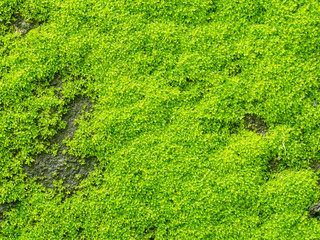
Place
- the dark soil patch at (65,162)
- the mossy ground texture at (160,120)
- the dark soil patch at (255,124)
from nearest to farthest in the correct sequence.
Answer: the mossy ground texture at (160,120), the dark soil patch at (255,124), the dark soil patch at (65,162)

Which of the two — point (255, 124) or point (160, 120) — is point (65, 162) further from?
point (255, 124)

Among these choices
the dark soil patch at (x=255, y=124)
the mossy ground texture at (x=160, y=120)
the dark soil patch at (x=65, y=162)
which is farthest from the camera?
the dark soil patch at (x=65, y=162)

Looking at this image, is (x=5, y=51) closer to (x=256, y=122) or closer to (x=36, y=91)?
(x=36, y=91)

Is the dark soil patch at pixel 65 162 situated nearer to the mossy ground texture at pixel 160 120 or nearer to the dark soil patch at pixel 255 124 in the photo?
the mossy ground texture at pixel 160 120

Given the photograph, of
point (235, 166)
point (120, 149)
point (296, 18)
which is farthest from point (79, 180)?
point (296, 18)

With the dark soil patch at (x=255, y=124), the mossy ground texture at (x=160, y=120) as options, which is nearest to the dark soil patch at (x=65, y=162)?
the mossy ground texture at (x=160, y=120)

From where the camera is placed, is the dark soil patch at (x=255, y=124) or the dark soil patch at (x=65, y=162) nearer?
the dark soil patch at (x=255, y=124)

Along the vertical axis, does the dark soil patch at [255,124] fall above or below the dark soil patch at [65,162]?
below
